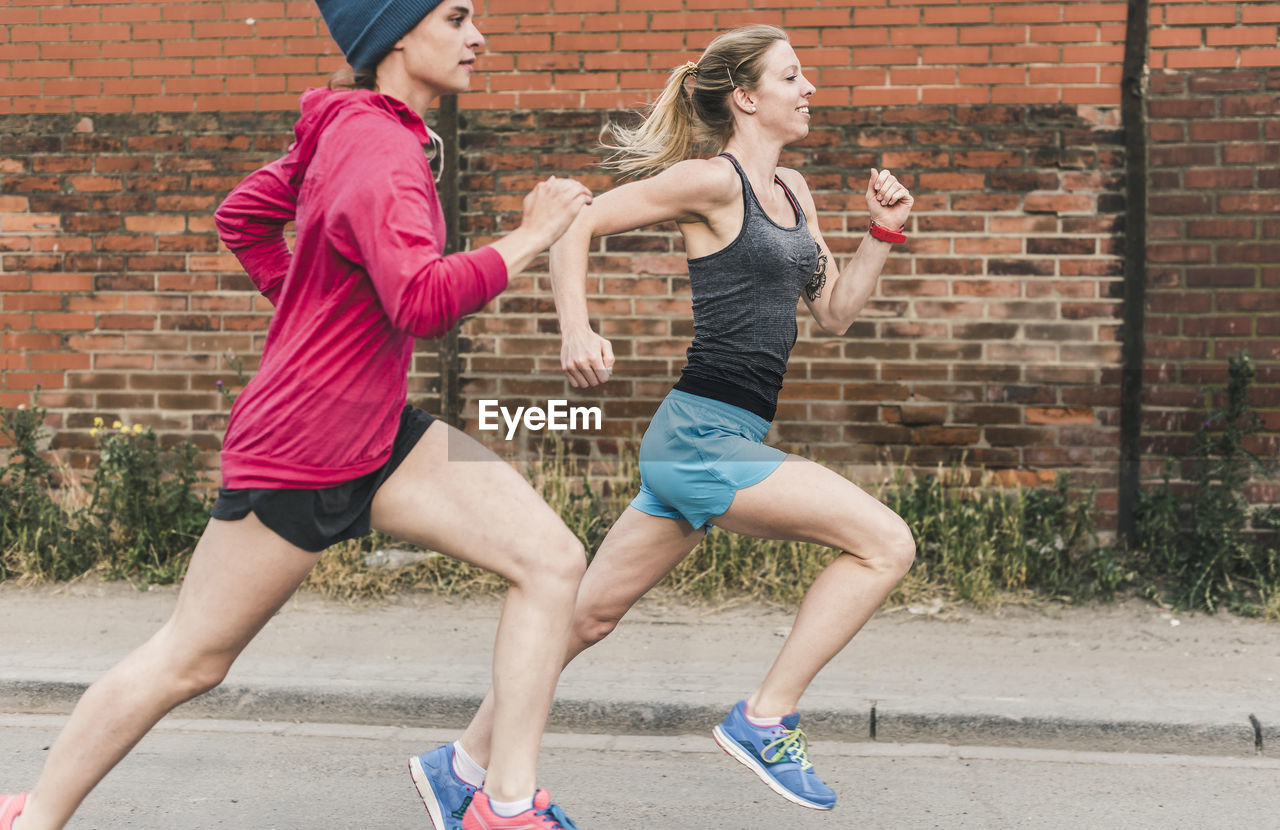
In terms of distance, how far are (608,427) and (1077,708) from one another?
2817 millimetres

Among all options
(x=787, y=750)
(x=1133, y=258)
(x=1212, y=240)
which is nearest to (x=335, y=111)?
(x=787, y=750)

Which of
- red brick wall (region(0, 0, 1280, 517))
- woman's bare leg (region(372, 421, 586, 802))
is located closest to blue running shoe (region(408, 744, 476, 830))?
woman's bare leg (region(372, 421, 586, 802))

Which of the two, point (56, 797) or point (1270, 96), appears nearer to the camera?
point (56, 797)

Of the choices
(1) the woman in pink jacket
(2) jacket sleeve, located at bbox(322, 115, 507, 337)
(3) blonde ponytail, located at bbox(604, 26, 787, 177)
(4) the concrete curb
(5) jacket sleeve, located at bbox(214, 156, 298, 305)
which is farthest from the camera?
(4) the concrete curb

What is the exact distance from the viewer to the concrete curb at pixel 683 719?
14.8ft

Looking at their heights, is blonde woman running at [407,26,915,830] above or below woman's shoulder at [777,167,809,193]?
below

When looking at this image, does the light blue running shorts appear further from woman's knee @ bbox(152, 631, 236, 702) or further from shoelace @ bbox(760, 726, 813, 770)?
woman's knee @ bbox(152, 631, 236, 702)

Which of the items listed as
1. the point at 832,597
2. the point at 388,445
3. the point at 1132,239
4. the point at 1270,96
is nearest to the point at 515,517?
the point at 388,445

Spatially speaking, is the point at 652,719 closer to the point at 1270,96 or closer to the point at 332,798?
the point at 332,798

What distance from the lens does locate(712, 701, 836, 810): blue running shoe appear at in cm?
328

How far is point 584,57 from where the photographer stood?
658 centimetres

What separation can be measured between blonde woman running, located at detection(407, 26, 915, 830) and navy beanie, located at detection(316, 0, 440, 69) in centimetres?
76

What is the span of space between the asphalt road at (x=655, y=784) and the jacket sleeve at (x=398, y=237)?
6.27ft

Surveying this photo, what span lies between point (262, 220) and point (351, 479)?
67cm
